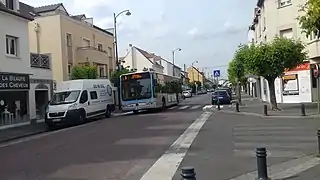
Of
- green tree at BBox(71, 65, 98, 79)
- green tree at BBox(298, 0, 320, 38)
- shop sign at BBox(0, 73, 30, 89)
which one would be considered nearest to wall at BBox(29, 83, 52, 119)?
shop sign at BBox(0, 73, 30, 89)

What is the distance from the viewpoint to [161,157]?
35.9ft

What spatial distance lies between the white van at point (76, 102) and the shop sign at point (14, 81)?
1995mm

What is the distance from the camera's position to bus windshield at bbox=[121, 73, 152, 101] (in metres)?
31.2

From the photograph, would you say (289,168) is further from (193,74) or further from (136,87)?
(193,74)

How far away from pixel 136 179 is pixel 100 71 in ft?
120

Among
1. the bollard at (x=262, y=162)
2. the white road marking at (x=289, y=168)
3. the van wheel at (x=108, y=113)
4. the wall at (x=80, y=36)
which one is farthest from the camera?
the wall at (x=80, y=36)

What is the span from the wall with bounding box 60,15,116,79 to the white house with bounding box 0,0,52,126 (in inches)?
344

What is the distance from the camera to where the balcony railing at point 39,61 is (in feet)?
95.1

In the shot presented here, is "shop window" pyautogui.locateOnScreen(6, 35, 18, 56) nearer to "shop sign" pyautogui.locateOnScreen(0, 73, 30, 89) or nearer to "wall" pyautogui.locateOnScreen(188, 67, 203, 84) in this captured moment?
"shop sign" pyautogui.locateOnScreen(0, 73, 30, 89)

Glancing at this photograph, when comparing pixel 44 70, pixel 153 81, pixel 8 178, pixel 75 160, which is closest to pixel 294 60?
pixel 153 81

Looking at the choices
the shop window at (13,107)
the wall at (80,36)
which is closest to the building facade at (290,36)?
the wall at (80,36)

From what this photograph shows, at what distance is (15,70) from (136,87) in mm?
8988

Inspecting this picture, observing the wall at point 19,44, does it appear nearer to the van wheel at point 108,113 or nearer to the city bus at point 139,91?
the van wheel at point 108,113

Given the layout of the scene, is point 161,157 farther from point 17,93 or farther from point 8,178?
point 17,93
